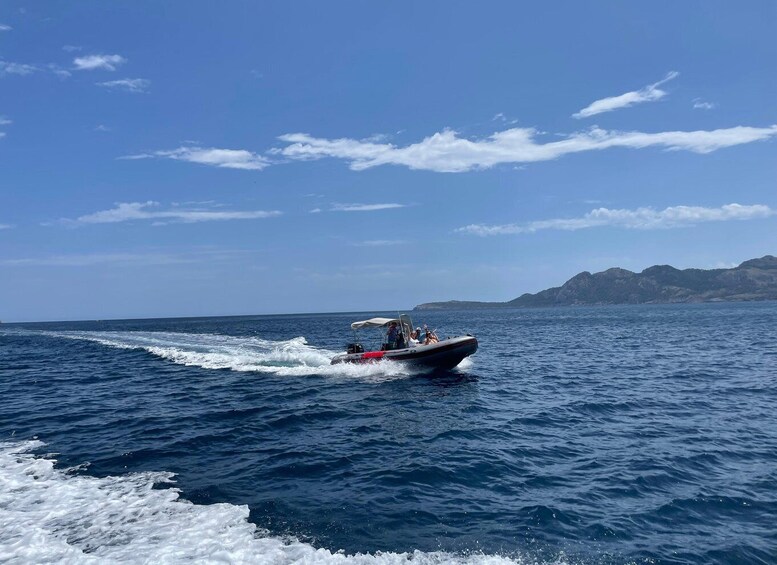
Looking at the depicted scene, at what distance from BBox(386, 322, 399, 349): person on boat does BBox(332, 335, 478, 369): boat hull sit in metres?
0.97

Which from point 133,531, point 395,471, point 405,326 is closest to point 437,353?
point 405,326

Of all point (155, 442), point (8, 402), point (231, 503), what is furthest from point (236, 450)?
point (8, 402)

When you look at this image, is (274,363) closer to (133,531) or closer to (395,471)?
(395,471)

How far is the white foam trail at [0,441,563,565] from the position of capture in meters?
8.20

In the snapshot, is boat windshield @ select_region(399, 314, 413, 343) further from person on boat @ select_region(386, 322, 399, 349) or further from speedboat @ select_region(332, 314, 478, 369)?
person on boat @ select_region(386, 322, 399, 349)

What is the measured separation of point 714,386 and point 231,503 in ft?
73.8

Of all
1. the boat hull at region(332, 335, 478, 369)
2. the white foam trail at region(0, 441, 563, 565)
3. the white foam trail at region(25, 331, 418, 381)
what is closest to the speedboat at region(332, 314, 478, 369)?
the boat hull at region(332, 335, 478, 369)

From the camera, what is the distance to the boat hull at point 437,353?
2747 centimetres

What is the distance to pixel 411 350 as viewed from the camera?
28000 millimetres

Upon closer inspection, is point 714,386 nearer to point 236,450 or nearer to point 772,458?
point 772,458

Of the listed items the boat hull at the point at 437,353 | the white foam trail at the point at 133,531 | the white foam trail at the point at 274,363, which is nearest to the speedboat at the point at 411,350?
the boat hull at the point at 437,353

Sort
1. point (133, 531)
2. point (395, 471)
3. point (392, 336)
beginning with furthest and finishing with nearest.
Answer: point (392, 336)
point (395, 471)
point (133, 531)

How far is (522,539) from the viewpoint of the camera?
890 centimetres

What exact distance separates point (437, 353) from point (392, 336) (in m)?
3.46
